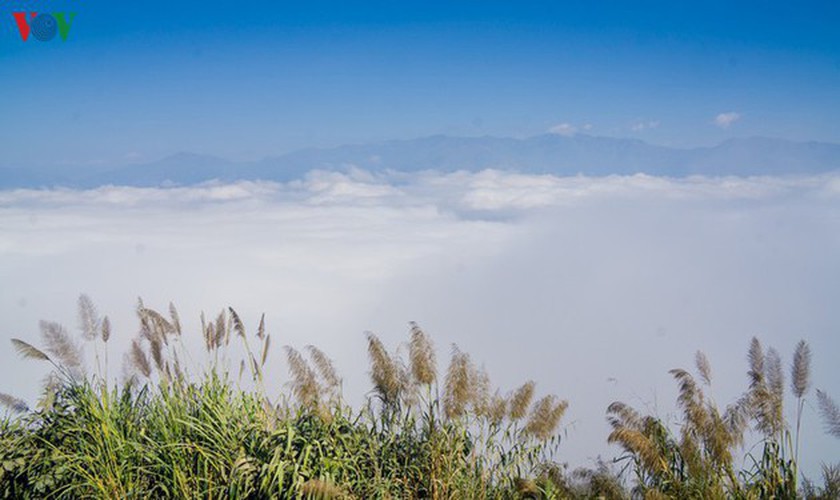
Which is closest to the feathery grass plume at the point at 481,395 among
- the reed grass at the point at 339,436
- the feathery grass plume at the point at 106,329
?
the reed grass at the point at 339,436

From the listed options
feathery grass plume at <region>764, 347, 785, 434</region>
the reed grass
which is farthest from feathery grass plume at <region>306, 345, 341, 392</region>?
feathery grass plume at <region>764, 347, 785, 434</region>

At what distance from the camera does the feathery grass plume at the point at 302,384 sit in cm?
632

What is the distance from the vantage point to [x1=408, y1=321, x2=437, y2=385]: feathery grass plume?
6297mm

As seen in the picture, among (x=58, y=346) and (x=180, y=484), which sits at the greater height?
(x=58, y=346)

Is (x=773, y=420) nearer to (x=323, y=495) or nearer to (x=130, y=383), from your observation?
(x=323, y=495)

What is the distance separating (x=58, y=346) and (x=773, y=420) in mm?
5435

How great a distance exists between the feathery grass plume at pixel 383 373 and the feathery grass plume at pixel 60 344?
232 cm

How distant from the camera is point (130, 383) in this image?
6645 millimetres

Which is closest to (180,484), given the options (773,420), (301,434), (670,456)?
(301,434)

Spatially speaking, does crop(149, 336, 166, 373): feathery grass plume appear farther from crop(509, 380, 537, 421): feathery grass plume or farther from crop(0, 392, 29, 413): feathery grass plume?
crop(509, 380, 537, 421): feathery grass plume

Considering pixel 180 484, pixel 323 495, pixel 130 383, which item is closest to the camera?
pixel 323 495

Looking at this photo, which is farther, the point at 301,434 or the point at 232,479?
the point at 301,434

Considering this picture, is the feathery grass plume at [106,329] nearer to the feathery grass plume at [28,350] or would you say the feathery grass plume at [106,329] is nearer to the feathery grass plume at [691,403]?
the feathery grass plume at [28,350]

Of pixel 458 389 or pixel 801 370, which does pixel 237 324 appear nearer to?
pixel 458 389
